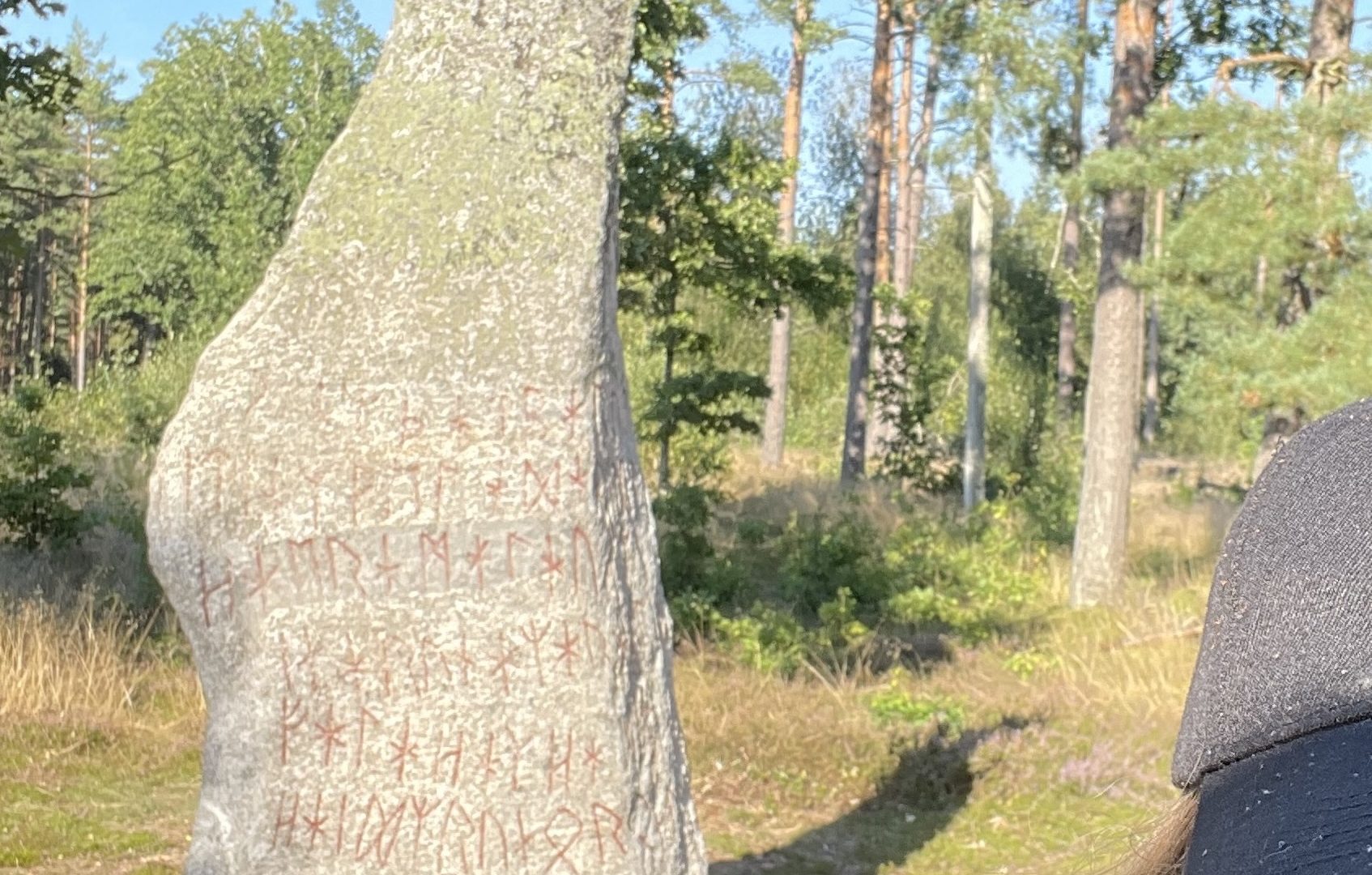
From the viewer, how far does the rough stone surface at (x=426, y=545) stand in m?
3.32

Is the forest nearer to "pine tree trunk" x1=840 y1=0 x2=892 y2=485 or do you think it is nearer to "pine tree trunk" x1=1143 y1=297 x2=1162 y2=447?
"pine tree trunk" x1=840 y1=0 x2=892 y2=485

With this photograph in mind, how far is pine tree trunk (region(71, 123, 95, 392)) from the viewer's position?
1619 inches

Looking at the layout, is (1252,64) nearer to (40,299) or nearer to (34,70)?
(34,70)

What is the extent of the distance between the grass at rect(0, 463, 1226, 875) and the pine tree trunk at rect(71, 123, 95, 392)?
115 feet

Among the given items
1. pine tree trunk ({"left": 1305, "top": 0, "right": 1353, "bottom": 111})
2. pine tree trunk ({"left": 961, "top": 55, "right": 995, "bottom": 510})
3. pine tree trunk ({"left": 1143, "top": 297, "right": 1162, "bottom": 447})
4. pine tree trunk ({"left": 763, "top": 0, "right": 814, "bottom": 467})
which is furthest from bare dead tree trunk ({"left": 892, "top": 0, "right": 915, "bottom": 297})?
pine tree trunk ({"left": 1305, "top": 0, "right": 1353, "bottom": 111})

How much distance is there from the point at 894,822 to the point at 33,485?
6.24 meters

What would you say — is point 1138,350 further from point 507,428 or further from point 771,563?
point 507,428

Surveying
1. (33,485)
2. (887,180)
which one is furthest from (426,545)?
(887,180)

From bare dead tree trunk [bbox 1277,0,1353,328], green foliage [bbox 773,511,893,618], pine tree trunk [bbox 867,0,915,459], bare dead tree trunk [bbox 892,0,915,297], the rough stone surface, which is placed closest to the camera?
the rough stone surface

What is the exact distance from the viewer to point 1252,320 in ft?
30.8

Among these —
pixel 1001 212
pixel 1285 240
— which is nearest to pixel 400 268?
pixel 1285 240

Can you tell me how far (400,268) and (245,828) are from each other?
1.35 meters

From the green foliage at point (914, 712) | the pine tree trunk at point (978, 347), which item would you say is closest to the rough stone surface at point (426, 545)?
the green foliage at point (914, 712)

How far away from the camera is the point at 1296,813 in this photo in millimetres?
697
